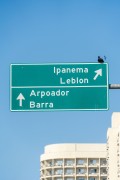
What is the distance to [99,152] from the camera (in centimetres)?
16538

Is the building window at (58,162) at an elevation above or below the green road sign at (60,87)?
below

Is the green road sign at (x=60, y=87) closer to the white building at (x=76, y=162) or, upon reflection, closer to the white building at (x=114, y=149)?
the white building at (x=114, y=149)

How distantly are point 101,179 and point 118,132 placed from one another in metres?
29.4

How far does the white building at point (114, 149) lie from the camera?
146475 millimetres

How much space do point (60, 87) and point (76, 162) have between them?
139 meters

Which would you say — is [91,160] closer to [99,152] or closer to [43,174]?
[99,152]

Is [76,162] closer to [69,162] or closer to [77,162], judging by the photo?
[77,162]

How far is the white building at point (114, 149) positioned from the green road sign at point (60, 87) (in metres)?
117

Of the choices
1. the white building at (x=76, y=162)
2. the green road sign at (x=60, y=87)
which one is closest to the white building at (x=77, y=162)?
the white building at (x=76, y=162)

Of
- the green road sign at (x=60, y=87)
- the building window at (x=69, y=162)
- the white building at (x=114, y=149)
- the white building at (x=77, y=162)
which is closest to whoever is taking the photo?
the green road sign at (x=60, y=87)

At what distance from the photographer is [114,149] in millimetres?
150000

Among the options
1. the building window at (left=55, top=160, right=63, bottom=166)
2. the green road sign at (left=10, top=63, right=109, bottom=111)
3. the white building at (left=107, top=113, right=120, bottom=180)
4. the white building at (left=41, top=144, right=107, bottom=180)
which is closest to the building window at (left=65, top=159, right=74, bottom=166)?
the white building at (left=41, top=144, right=107, bottom=180)

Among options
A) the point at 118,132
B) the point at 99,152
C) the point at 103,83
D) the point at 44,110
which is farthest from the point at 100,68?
the point at 99,152

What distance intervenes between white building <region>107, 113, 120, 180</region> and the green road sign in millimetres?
117135
